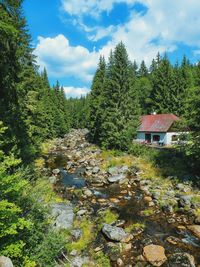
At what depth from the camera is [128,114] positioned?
33594 mm

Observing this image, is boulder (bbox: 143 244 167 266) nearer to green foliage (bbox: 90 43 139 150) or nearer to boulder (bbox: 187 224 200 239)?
boulder (bbox: 187 224 200 239)

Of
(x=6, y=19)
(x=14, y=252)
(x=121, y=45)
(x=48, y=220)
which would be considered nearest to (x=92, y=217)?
(x=48, y=220)

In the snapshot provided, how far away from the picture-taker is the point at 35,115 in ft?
87.9

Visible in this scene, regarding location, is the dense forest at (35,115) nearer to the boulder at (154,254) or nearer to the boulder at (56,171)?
the boulder at (56,171)

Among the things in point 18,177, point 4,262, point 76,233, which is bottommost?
point 76,233

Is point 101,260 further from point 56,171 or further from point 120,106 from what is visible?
point 120,106

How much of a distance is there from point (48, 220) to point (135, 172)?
1609 centimetres

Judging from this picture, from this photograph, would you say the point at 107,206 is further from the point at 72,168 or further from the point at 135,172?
the point at 72,168

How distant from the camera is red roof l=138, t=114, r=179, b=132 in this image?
39650 mm

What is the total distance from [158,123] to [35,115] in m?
22.9

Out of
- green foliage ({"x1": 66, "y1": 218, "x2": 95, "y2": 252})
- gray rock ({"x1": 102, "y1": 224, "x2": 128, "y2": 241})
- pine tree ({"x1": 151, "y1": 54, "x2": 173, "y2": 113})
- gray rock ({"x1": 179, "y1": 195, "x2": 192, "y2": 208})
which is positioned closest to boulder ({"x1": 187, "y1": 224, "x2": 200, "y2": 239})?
gray rock ({"x1": 179, "y1": 195, "x2": 192, "y2": 208})

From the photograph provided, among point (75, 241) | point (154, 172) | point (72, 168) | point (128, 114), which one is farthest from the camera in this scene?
point (128, 114)

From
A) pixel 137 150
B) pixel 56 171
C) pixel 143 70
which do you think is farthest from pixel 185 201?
pixel 143 70

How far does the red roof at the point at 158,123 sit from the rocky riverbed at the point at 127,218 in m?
15.5
